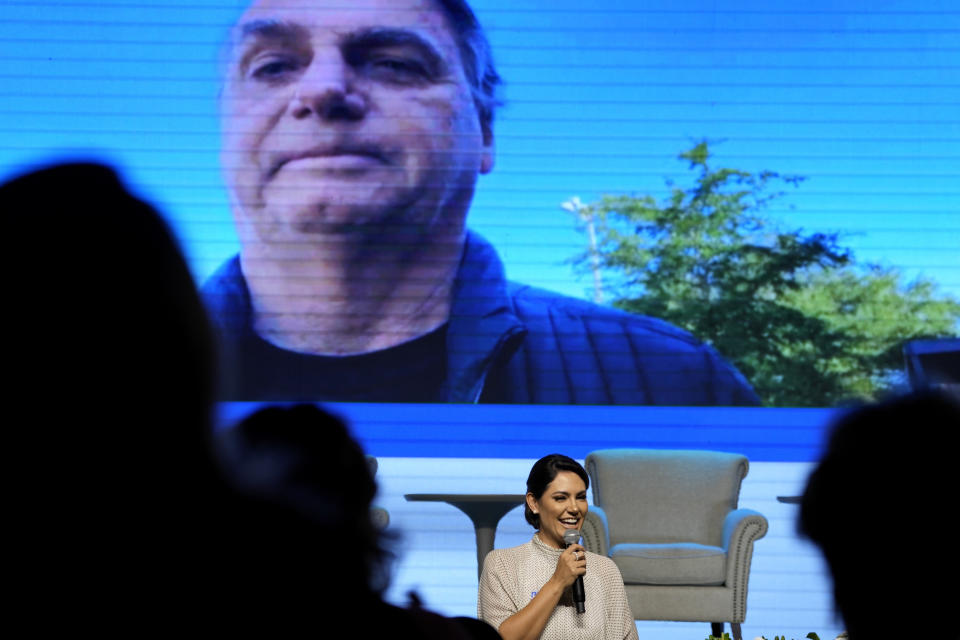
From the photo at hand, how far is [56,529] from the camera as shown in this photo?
51 centimetres

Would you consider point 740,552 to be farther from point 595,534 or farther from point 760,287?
point 760,287

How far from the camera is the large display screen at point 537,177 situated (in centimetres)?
537

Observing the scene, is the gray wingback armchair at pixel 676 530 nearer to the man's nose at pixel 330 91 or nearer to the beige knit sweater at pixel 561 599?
the beige knit sweater at pixel 561 599

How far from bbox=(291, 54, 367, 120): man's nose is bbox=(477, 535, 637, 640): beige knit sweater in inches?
123

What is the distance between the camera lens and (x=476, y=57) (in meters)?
5.45

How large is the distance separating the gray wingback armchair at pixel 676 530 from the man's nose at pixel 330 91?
6.92 ft

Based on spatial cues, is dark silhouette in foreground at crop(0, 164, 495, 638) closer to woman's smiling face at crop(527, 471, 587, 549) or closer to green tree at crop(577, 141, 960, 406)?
woman's smiling face at crop(527, 471, 587, 549)

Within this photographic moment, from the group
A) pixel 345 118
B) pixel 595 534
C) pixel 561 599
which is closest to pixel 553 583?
pixel 561 599

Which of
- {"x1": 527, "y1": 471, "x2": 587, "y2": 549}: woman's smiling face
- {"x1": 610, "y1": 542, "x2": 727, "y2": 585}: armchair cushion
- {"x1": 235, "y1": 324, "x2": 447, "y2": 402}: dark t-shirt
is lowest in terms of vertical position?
{"x1": 610, "y1": 542, "x2": 727, "y2": 585}: armchair cushion

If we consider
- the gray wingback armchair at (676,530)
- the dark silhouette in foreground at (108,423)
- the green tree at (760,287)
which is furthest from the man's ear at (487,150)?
the dark silhouette in foreground at (108,423)

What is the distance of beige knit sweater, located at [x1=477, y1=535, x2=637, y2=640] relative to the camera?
8.53ft

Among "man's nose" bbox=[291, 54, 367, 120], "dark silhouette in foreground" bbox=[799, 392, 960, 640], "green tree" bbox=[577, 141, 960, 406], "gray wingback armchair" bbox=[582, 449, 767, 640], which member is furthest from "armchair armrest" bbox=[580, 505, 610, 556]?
"dark silhouette in foreground" bbox=[799, 392, 960, 640]

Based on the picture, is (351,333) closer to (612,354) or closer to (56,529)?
(612,354)

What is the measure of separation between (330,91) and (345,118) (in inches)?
6.1
